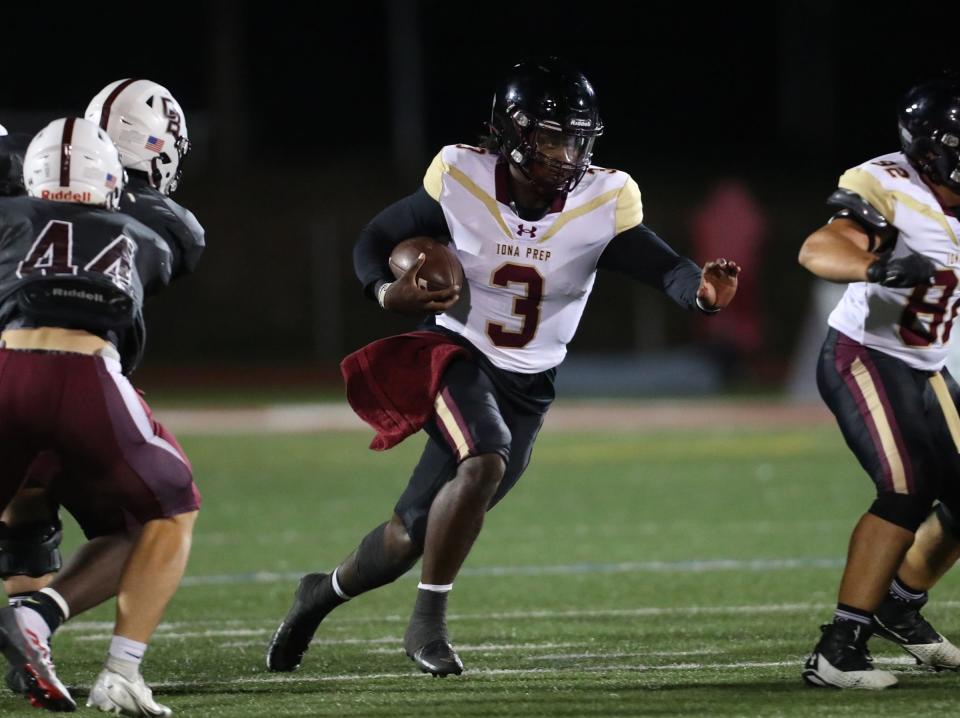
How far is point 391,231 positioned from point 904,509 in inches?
67.8

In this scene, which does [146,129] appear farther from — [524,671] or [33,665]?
[524,671]

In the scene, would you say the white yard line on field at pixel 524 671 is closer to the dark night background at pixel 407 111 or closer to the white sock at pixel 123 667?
the white sock at pixel 123 667

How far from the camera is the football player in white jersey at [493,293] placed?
16.1 ft

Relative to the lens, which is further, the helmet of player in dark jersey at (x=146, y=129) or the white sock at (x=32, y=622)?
the helmet of player in dark jersey at (x=146, y=129)

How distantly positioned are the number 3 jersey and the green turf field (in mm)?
1017

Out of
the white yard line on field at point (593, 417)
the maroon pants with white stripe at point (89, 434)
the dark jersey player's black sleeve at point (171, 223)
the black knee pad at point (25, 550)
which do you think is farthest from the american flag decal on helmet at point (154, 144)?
the white yard line on field at point (593, 417)

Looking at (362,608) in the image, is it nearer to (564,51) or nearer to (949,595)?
(949,595)

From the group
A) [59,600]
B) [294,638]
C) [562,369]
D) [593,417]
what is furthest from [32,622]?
[562,369]

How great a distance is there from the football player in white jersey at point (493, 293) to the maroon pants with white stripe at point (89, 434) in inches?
33.4

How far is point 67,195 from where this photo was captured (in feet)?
14.0

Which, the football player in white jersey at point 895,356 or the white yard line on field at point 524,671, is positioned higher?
the football player in white jersey at point 895,356

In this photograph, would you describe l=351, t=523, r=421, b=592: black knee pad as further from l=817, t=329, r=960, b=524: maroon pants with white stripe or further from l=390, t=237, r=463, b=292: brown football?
l=817, t=329, r=960, b=524: maroon pants with white stripe

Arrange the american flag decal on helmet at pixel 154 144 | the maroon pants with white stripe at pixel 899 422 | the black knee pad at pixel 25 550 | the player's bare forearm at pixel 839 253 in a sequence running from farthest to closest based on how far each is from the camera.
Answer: the american flag decal on helmet at pixel 154 144 → the black knee pad at pixel 25 550 → the maroon pants with white stripe at pixel 899 422 → the player's bare forearm at pixel 839 253

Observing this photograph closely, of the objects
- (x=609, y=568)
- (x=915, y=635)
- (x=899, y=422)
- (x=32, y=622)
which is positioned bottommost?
(x=609, y=568)
